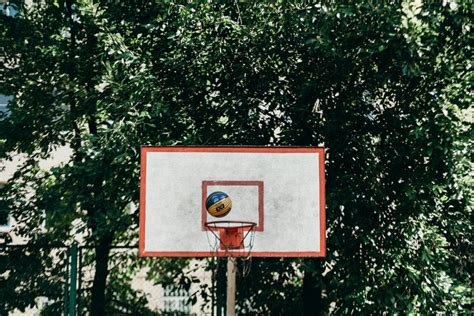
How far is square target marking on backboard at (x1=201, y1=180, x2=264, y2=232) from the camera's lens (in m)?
8.25

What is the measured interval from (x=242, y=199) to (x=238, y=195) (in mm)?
67

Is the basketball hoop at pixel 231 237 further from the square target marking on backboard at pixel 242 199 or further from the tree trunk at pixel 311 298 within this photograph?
the tree trunk at pixel 311 298

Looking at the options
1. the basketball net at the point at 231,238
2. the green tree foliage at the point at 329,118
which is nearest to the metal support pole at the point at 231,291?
the basketball net at the point at 231,238

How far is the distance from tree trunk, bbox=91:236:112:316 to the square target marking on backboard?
406 centimetres

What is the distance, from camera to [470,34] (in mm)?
9008

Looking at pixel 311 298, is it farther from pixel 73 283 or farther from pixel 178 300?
pixel 178 300

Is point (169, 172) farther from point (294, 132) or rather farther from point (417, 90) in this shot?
point (417, 90)

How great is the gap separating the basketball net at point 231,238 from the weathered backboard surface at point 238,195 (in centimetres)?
6

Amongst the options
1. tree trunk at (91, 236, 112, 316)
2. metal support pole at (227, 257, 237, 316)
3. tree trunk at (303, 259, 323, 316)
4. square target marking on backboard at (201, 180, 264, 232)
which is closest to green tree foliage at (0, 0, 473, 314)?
tree trunk at (303, 259, 323, 316)

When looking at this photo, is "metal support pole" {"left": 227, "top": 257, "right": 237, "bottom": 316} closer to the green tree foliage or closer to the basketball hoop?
the basketball hoop

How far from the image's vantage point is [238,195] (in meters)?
8.27

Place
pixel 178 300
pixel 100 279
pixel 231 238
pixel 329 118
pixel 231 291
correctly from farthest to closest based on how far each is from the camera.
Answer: pixel 178 300 < pixel 100 279 < pixel 329 118 < pixel 231 238 < pixel 231 291

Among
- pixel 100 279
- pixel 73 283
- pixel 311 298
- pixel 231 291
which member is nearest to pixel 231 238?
pixel 231 291

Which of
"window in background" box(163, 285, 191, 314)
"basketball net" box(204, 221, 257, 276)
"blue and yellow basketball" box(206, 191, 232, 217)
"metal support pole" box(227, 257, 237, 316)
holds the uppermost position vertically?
"blue and yellow basketball" box(206, 191, 232, 217)
